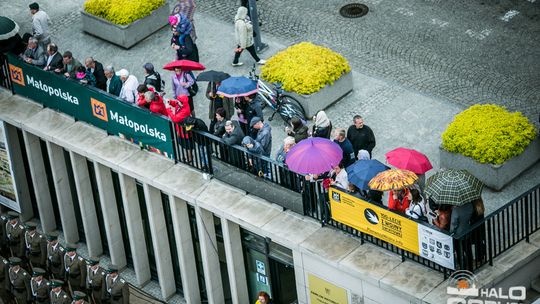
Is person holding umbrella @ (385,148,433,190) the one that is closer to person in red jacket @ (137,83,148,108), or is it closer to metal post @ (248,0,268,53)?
person in red jacket @ (137,83,148,108)

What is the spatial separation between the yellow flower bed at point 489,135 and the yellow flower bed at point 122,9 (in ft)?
32.0

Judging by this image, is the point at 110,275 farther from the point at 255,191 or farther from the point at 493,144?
the point at 493,144

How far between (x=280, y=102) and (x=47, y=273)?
21.6ft

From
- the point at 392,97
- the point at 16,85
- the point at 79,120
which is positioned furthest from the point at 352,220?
the point at 16,85

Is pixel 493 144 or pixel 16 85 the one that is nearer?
pixel 493 144

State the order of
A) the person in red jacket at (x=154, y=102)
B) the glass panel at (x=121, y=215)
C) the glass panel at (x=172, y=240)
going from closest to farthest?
the person in red jacket at (x=154, y=102), the glass panel at (x=172, y=240), the glass panel at (x=121, y=215)

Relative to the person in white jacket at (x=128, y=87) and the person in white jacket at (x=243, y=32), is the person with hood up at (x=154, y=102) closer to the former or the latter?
the person in white jacket at (x=128, y=87)

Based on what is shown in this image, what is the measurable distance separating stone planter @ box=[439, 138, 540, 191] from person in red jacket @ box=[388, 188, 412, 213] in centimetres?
285

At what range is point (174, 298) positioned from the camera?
31.2 metres

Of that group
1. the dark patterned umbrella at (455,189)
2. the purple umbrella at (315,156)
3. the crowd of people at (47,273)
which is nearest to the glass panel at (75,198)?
the crowd of people at (47,273)

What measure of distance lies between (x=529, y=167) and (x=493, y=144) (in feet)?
3.78

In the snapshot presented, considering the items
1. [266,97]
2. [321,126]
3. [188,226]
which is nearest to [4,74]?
[188,226]

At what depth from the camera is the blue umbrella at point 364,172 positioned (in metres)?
25.2

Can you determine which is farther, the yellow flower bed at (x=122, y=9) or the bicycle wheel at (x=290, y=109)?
the yellow flower bed at (x=122, y=9)
